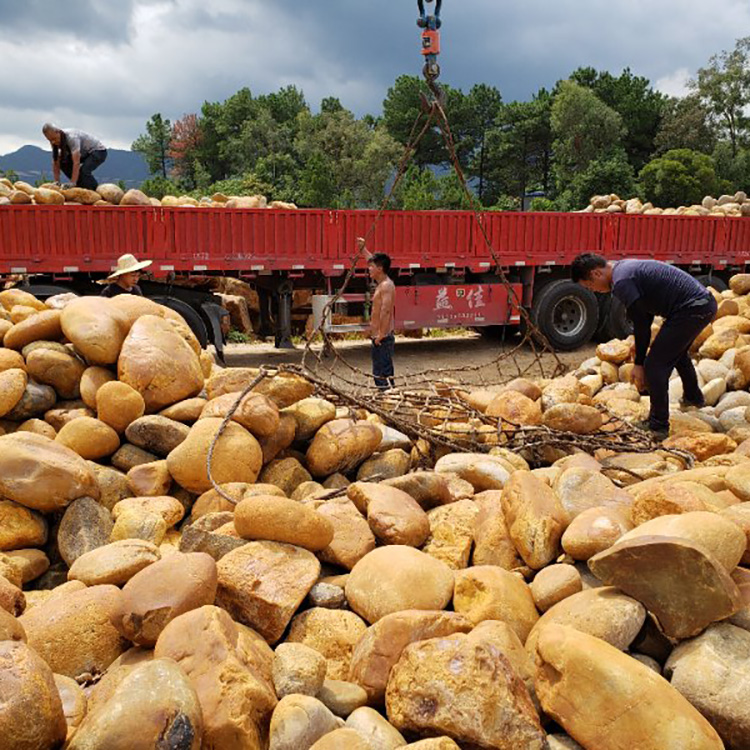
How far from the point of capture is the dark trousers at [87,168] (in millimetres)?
11196

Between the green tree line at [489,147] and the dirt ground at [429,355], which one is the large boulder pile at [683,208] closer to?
the dirt ground at [429,355]

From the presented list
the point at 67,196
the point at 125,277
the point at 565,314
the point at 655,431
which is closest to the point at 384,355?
the point at 125,277

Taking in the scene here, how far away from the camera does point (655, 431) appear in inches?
217

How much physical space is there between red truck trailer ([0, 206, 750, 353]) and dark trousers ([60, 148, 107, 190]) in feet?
5.41

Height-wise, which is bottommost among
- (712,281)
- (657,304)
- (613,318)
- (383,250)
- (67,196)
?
(613,318)

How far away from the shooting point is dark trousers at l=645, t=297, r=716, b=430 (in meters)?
5.32

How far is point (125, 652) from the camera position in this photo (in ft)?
8.00

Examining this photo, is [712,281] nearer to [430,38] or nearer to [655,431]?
[655,431]

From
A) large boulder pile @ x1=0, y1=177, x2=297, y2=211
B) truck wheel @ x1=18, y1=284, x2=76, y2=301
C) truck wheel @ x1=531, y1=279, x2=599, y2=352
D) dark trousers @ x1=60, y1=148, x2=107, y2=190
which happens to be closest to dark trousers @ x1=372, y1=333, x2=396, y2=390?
truck wheel @ x1=18, y1=284, x2=76, y2=301

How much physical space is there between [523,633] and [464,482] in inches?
51.8

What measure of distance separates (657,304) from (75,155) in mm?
8932

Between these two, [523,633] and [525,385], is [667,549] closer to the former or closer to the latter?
[523,633]

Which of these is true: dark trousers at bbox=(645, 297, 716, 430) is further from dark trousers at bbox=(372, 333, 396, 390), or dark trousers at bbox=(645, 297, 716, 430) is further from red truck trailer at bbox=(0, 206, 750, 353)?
red truck trailer at bbox=(0, 206, 750, 353)

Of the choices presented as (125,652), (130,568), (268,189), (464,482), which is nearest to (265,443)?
(464,482)
